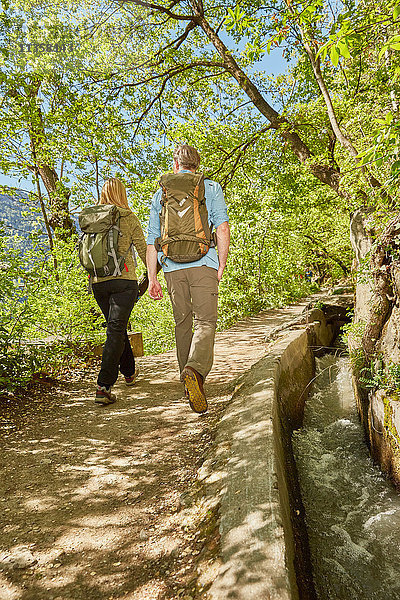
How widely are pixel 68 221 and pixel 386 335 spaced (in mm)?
7636

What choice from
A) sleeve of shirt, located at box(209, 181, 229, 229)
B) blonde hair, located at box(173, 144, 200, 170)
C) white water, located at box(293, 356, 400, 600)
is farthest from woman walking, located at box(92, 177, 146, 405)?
white water, located at box(293, 356, 400, 600)

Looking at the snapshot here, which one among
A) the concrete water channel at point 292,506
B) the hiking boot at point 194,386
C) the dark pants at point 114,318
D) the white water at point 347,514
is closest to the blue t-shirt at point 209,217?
the dark pants at point 114,318

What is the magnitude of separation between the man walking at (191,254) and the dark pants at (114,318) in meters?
0.44

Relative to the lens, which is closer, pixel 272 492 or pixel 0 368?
pixel 272 492

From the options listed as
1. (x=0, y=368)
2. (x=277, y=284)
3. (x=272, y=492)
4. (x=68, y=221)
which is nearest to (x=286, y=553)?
(x=272, y=492)

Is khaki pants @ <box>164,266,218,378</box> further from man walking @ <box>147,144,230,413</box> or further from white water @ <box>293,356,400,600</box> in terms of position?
white water @ <box>293,356,400,600</box>

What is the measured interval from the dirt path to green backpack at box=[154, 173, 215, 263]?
1448 mm

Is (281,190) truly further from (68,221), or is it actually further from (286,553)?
(286,553)

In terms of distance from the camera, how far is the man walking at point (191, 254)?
9.29ft

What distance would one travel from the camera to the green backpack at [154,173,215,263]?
2.87m

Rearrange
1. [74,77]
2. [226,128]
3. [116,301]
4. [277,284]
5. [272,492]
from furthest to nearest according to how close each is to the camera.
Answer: [277,284] < [226,128] < [74,77] < [116,301] < [272,492]

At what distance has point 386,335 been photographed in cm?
353

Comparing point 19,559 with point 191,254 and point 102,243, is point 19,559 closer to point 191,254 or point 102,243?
point 191,254

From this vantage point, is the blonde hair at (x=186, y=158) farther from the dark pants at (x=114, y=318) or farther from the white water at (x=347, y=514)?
the white water at (x=347, y=514)
